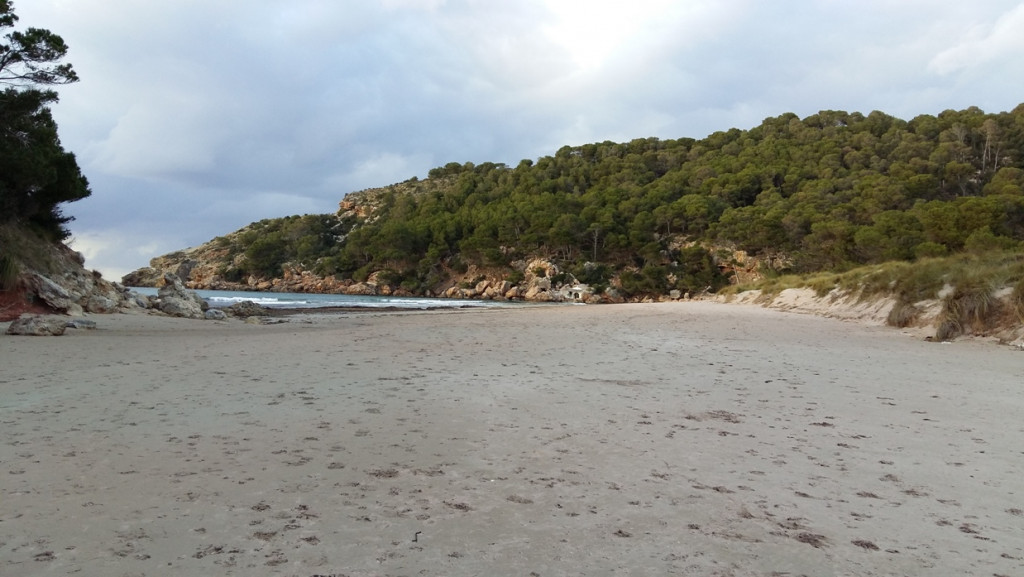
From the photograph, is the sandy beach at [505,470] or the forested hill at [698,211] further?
the forested hill at [698,211]

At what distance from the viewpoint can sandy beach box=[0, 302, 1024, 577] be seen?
257 cm

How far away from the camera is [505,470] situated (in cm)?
376

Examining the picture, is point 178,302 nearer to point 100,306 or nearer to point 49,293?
point 100,306

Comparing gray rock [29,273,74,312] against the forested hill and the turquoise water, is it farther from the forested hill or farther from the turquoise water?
the forested hill

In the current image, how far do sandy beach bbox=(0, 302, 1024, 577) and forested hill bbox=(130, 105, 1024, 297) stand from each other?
41295 mm

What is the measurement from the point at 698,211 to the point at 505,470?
71360 mm

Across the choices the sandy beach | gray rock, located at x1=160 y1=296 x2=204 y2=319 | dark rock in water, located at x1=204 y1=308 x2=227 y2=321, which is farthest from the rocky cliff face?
the sandy beach

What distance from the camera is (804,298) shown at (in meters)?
24.5

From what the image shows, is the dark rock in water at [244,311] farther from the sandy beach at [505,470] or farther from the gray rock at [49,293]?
the sandy beach at [505,470]

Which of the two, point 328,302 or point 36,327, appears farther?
point 328,302

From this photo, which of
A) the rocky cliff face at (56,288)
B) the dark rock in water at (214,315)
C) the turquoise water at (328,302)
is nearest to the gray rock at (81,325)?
the rocky cliff face at (56,288)

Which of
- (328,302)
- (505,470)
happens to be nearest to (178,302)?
(505,470)

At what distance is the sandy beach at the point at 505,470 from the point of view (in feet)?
8.44

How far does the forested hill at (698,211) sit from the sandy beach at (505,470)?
41.3 meters
